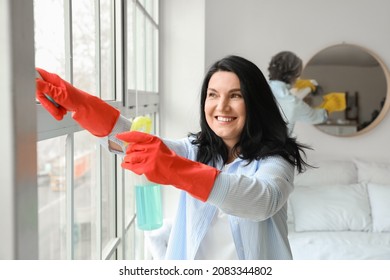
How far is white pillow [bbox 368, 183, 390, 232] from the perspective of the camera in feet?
9.32

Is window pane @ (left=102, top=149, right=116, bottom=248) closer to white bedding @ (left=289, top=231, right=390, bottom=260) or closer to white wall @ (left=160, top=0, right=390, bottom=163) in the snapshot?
white bedding @ (left=289, top=231, right=390, bottom=260)

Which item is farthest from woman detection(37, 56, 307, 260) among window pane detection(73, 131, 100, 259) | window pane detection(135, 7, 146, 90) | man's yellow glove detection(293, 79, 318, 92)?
man's yellow glove detection(293, 79, 318, 92)

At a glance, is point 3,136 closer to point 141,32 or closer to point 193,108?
→ point 141,32

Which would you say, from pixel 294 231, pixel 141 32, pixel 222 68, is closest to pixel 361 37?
pixel 294 231

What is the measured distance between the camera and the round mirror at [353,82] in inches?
129

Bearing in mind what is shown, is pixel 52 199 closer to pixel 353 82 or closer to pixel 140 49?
pixel 140 49

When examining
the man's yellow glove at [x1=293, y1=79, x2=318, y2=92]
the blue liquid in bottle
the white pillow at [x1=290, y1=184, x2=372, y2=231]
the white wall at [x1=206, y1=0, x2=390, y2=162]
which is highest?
the white wall at [x1=206, y1=0, x2=390, y2=162]

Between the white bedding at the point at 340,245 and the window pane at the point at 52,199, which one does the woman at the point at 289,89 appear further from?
the window pane at the point at 52,199

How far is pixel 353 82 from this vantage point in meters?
3.31

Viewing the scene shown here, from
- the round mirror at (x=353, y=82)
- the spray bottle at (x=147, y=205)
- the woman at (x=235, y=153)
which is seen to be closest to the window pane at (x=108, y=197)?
the spray bottle at (x=147, y=205)

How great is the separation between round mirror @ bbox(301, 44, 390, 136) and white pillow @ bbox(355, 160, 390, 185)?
0.26 metres

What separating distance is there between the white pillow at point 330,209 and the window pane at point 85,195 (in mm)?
1737

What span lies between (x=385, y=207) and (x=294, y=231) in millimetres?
613

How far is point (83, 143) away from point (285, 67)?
196cm
